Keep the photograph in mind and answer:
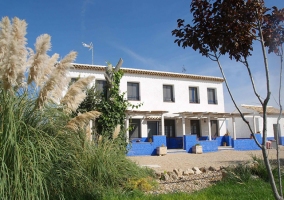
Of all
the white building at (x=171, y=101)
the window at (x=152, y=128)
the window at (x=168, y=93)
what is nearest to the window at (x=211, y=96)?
the white building at (x=171, y=101)

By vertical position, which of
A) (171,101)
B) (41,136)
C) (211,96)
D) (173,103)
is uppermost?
(211,96)

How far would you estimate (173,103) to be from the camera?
2258 cm

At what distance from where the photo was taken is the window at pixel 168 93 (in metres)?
22.6

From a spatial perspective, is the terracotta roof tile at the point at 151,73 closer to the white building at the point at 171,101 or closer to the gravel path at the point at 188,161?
the white building at the point at 171,101

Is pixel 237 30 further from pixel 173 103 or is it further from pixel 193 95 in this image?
pixel 193 95

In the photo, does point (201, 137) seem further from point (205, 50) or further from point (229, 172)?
point (205, 50)

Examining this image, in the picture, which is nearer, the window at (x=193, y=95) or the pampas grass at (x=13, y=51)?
the pampas grass at (x=13, y=51)

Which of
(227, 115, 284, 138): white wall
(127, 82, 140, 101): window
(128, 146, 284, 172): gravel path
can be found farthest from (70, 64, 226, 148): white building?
(128, 146, 284, 172): gravel path

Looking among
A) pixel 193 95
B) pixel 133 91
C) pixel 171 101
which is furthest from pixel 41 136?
pixel 193 95

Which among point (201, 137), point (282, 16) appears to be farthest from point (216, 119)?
point (282, 16)

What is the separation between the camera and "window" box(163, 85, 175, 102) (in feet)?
74.2

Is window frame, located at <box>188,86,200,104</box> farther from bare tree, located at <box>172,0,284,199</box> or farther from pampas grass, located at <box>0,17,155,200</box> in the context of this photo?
bare tree, located at <box>172,0,284,199</box>

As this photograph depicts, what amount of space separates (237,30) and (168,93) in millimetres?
19511

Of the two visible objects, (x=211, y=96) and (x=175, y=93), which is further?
(x=211, y=96)
